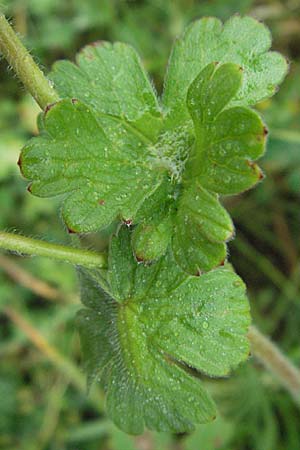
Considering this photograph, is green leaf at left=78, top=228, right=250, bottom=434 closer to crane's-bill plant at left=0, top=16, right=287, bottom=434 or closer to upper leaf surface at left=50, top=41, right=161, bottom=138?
crane's-bill plant at left=0, top=16, right=287, bottom=434

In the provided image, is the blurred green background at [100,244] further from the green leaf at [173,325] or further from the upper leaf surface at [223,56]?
the upper leaf surface at [223,56]

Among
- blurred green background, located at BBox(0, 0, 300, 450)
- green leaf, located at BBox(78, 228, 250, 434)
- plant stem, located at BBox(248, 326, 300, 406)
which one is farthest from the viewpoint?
blurred green background, located at BBox(0, 0, 300, 450)

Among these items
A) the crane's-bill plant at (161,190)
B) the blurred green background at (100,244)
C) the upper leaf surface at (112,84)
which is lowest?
the blurred green background at (100,244)

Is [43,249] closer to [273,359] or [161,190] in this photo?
[161,190]

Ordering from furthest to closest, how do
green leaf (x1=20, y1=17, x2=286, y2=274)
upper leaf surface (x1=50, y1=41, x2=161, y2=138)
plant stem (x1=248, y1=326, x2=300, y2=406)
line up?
plant stem (x1=248, y1=326, x2=300, y2=406) → upper leaf surface (x1=50, y1=41, x2=161, y2=138) → green leaf (x1=20, y1=17, x2=286, y2=274)

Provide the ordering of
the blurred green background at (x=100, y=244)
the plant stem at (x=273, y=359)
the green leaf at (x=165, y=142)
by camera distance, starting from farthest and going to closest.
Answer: the blurred green background at (x=100, y=244), the plant stem at (x=273, y=359), the green leaf at (x=165, y=142)

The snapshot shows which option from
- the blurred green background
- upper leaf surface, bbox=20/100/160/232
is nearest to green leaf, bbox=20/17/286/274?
upper leaf surface, bbox=20/100/160/232

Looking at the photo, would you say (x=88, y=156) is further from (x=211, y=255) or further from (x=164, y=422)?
(x=164, y=422)

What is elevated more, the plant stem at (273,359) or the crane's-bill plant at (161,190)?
the crane's-bill plant at (161,190)

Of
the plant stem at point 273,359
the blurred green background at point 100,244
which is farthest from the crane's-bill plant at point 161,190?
the blurred green background at point 100,244
